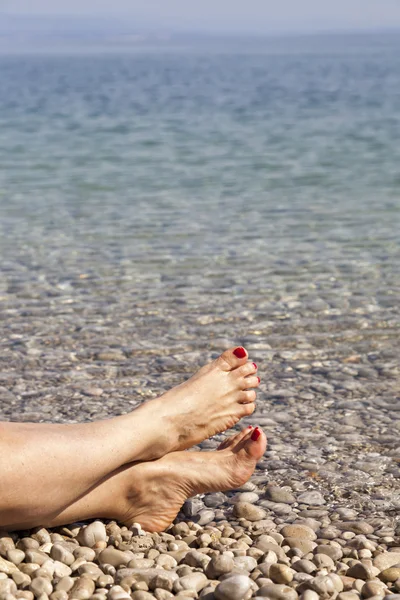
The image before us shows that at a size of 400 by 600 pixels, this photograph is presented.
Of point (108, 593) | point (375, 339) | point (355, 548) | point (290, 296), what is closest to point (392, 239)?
point (290, 296)

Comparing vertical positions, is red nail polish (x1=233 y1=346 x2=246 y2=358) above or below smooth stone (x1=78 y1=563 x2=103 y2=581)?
above

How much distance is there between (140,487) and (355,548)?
0.89 metres

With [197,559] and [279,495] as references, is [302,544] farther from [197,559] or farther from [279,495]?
[279,495]

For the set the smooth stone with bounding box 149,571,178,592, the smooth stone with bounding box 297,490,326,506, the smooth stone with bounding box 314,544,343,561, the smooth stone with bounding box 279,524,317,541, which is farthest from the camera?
the smooth stone with bounding box 297,490,326,506

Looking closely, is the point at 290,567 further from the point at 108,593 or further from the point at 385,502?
the point at 385,502

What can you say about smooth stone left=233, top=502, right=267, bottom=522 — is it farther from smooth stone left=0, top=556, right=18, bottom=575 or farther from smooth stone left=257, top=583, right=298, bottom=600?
smooth stone left=0, top=556, right=18, bottom=575

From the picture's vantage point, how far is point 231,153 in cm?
1606

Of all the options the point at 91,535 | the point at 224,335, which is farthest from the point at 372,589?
the point at 224,335

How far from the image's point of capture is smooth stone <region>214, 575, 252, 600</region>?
2.96 metres

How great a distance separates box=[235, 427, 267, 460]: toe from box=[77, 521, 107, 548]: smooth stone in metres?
0.71

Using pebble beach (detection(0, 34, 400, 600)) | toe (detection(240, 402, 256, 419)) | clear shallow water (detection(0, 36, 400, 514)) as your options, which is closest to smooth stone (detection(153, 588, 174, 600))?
pebble beach (detection(0, 34, 400, 600))

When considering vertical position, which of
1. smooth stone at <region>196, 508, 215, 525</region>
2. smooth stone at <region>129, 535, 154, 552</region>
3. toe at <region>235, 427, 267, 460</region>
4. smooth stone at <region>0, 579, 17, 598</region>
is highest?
toe at <region>235, 427, 267, 460</region>

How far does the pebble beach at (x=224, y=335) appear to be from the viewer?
329 centimetres

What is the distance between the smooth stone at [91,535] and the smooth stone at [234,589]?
71 centimetres
